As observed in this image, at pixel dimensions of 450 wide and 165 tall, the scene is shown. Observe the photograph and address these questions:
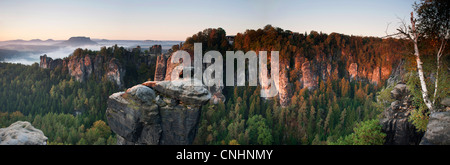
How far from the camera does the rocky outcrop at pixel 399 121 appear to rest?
1327 cm

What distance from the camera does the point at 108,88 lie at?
51.0 metres

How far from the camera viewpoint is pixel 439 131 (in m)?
8.91

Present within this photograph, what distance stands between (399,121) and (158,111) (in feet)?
58.9

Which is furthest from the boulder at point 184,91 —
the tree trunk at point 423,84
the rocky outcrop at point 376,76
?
the rocky outcrop at point 376,76

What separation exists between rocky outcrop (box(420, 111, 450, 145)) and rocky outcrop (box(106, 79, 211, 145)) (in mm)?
16537

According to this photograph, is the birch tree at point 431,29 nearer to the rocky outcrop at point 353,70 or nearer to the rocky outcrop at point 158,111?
the rocky outcrop at point 158,111

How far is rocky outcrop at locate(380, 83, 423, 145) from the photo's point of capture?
13.3 meters

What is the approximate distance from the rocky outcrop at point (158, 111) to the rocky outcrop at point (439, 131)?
54.3ft

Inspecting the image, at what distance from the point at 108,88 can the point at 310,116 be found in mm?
36594

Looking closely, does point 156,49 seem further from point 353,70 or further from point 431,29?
point 431,29

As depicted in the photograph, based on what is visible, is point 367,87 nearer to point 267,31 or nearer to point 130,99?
point 267,31

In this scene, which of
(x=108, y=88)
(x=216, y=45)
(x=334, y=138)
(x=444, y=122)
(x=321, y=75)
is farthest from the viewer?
(x=108, y=88)

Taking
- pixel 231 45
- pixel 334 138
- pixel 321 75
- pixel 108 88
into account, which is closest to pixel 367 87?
pixel 321 75

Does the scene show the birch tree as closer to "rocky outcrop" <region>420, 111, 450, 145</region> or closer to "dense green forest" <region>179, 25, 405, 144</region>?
"rocky outcrop" <region>420, 111, 450, 145</region>
